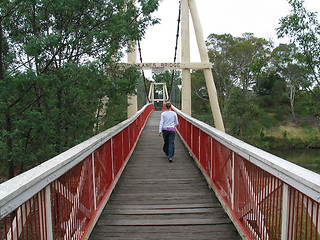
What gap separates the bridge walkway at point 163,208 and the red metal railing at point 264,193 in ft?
0.78

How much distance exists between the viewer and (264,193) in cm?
241

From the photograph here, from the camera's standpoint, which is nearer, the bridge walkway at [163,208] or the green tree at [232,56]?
the bridge walkway at [163,208]

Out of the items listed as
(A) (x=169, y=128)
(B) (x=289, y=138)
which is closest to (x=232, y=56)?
(B) (x=289, y=138)

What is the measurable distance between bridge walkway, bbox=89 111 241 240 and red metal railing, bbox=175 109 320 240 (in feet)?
0.78

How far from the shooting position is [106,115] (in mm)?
8117

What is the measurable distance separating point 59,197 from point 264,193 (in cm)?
160

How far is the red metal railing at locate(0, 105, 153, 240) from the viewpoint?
1.60 meters

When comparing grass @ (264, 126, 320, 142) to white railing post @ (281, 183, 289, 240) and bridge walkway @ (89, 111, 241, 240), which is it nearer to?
bridge walkway @ (89, 111, 241, 240)

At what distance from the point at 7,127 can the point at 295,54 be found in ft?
22.5

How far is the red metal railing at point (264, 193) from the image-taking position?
5.73ft

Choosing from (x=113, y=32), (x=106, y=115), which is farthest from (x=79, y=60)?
(x=106, y=115)

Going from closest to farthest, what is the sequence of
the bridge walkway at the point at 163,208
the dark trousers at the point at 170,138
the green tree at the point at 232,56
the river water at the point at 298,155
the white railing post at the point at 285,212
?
the white railing post at the point at 285,212 → the bridge walkway at the point at 163,208 → the dark trousers at the point at 170,138 → the river water at the point at 298,155 → the green tree at the point at 232,56

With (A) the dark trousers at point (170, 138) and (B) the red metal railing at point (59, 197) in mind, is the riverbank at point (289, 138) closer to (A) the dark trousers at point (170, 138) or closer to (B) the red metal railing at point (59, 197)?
(A) the dark trousers at point (170, 138)

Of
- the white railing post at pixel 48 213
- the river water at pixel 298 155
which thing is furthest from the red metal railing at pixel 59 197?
the river water at pixel 298 155
